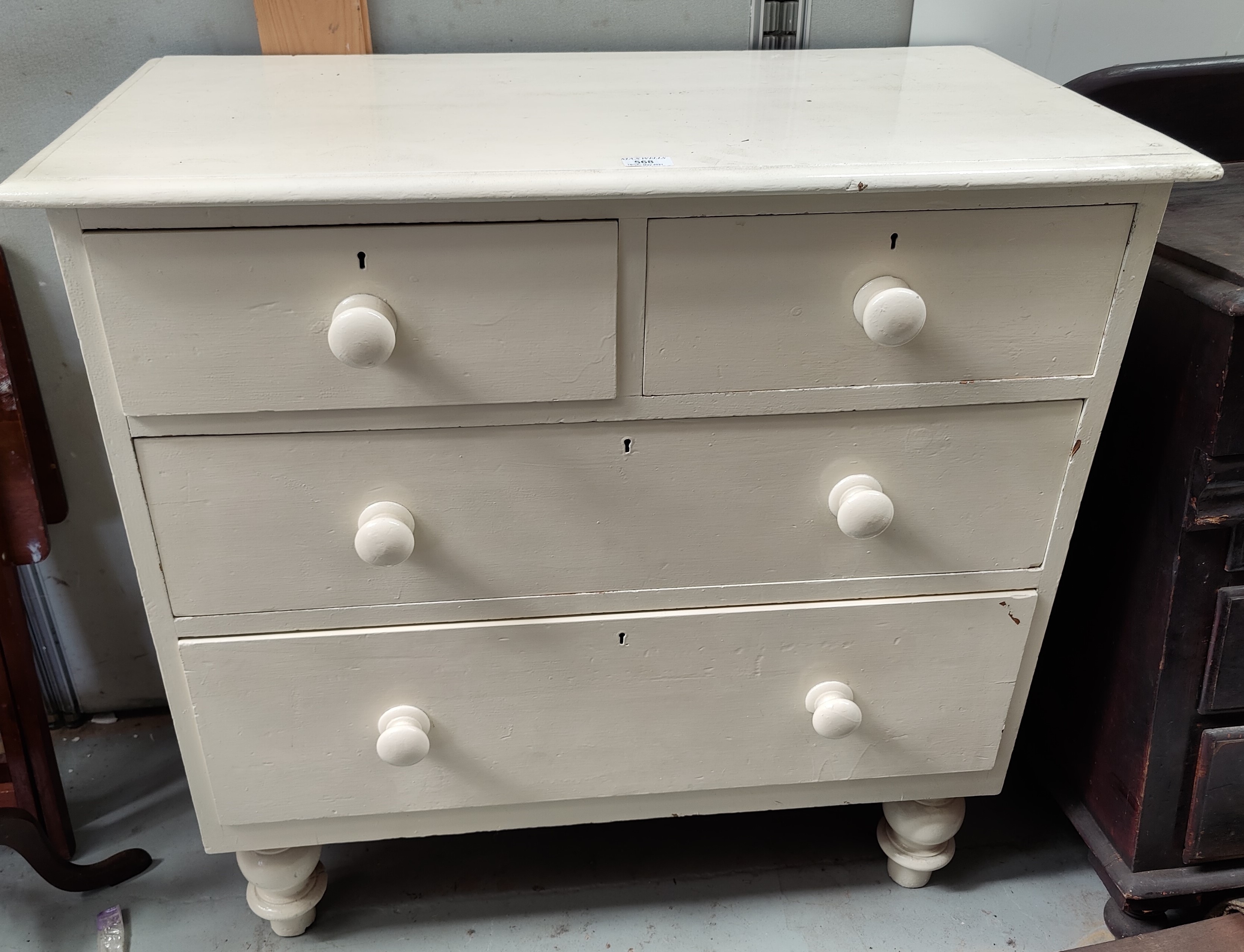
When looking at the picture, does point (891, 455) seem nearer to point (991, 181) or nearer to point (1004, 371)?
point (1004, 371)

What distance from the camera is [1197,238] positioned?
0.92m

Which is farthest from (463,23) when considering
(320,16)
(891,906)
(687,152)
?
(891,906)

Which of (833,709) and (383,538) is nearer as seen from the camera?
(383,538)

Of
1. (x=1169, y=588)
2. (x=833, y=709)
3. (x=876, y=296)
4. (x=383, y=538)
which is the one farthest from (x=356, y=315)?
(x=1169, y=588)

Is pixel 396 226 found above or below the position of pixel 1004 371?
above

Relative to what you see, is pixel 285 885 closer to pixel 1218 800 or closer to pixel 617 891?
pixel 617 891

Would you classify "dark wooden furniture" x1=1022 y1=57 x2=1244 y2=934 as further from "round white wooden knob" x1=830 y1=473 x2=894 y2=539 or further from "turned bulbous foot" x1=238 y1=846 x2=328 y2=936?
"turned bulbous foot" x1=238 y1=846 x2=328 y2=936

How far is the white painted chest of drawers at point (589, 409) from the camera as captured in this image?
0.73m

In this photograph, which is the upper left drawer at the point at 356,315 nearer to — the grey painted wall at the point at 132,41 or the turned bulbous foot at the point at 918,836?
the grey painted wall at the point at 132,41

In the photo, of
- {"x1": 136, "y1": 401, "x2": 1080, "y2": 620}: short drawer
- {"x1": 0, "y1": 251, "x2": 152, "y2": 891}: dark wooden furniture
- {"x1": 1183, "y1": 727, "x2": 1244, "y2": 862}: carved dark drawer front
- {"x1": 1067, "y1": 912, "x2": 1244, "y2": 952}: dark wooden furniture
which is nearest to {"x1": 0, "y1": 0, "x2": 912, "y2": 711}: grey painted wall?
{"x1": 0, "y1": 251, "x2": 152, "y2": 891}: dark wooden furniture

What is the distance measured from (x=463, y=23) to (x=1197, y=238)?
2.64 ft

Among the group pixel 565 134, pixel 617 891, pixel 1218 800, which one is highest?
pixel 565 134

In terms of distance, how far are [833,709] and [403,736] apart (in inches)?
16.1

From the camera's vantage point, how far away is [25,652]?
1.12m
